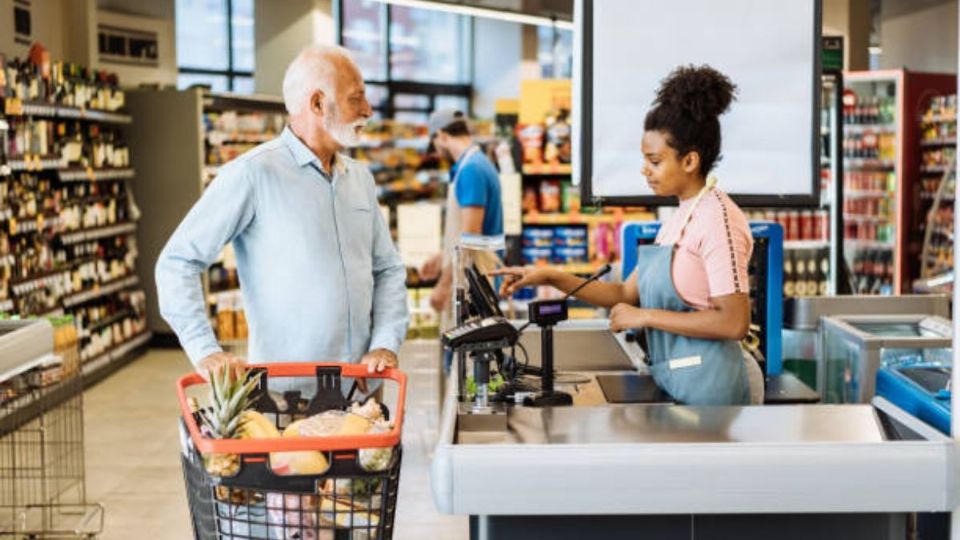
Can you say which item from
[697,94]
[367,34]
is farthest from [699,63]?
[367,34]

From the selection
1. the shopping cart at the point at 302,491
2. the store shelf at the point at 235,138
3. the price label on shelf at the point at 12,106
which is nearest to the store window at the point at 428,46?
the store shelf at the point at 235,138

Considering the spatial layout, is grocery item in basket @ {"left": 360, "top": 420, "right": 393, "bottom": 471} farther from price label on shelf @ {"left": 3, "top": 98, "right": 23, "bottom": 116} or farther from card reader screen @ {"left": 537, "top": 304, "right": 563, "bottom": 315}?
price label on shelf @ {"left": 3, "top": 98, "right": 23, "bottom": 116}

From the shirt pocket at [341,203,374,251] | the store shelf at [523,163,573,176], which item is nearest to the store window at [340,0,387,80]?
the store shelf at [523,163,573,176]

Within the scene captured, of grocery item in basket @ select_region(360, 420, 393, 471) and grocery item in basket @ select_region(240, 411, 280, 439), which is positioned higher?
grocery item in basket @ select_region(240, 411, 280, 439)

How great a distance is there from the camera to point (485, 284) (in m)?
3.25

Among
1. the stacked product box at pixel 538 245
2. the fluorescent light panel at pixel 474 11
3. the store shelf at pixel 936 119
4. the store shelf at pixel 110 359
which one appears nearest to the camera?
the store shelf at pixel 110 359

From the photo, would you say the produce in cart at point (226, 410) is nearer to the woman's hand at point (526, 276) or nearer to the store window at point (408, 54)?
the woman's hand at point (526, 276)

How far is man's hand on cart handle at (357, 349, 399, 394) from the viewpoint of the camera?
8.73 feet

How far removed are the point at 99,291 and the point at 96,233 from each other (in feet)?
1.43

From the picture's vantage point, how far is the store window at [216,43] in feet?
50.2

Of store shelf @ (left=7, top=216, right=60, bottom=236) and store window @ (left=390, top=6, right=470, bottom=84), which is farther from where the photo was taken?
store window @ (left=390, top=6, right=470, bottom=84)

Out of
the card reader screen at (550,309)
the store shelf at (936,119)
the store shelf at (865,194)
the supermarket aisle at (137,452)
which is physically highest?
the store shelf at (936,119)

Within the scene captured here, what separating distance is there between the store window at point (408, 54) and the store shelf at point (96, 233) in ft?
23.8

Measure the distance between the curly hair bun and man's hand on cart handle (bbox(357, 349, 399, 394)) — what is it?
35.1 inches
